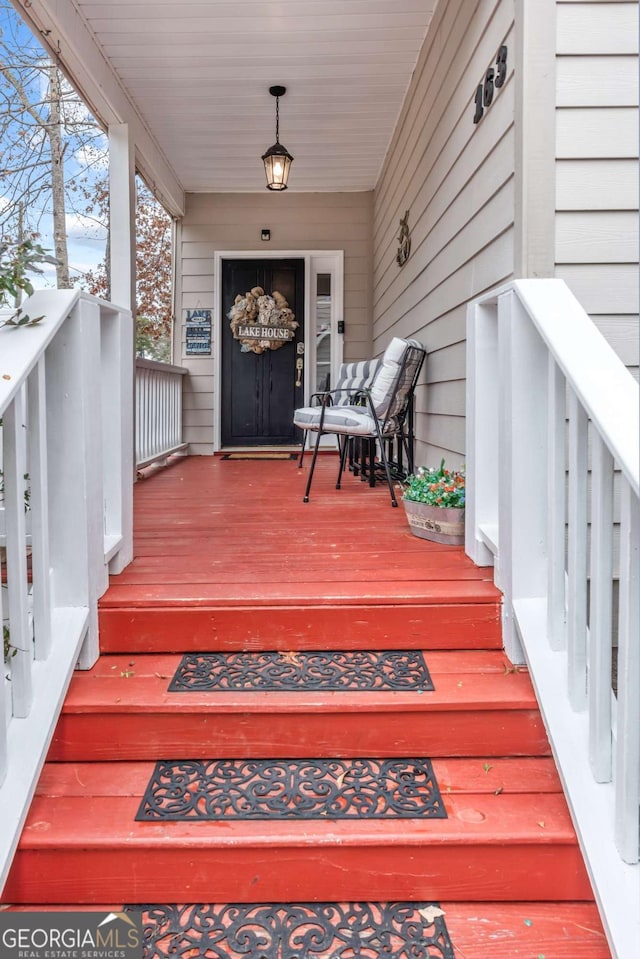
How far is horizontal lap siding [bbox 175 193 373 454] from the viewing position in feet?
19.7

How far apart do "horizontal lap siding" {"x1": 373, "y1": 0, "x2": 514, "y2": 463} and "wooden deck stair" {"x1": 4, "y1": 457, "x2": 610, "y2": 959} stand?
117 centimetres

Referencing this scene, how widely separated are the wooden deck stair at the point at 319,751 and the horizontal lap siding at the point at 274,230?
4529 millimetres

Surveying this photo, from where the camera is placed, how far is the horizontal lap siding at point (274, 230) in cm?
601

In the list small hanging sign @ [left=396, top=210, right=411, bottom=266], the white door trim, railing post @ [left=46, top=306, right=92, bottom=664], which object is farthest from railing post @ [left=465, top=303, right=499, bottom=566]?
the white door trim

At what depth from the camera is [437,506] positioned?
2256 mm

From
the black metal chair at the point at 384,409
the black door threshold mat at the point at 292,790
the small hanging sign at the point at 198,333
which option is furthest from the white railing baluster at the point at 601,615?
the small hanging sign at the point at 198,333

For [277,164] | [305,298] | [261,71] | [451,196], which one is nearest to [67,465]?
[451,196]

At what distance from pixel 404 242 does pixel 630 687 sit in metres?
3.63

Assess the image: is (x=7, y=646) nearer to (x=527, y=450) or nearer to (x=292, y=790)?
(x=292, y=790)

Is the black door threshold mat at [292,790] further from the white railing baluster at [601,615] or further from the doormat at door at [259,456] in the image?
the doormat at door at [259,456]

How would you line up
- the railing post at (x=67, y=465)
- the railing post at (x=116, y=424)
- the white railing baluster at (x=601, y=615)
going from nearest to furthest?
the white railing baluster at (x=601, y=615)
the railing post at (x=67, y=465)
the railing post at (x=116, y=424)

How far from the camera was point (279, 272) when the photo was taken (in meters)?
6.09

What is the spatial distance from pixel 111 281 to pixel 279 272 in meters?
2.20

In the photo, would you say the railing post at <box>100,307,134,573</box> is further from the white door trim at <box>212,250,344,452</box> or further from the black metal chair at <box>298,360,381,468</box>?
the white door trim at <box>212,250,344,452</box>
